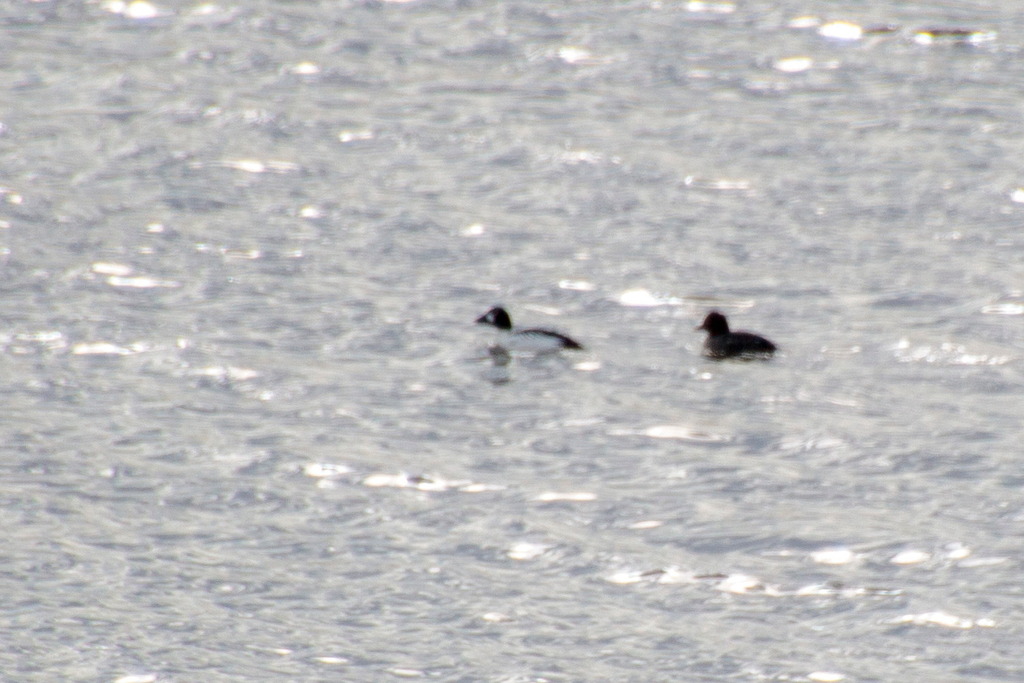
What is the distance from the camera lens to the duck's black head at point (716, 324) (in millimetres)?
17672

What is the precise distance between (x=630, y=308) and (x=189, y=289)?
4466 mm

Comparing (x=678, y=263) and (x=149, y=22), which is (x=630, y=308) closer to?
(x=678, y=263)

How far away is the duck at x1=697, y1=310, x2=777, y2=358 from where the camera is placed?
17391 mm

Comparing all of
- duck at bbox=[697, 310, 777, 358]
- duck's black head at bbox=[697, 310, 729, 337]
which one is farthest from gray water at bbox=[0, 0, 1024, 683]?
duck's black head at bbox=[697, 310, 729, 337]

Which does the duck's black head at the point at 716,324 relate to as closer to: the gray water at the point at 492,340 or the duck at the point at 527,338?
the gray water at the point at 492,340

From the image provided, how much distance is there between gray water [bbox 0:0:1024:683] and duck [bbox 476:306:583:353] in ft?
0.61

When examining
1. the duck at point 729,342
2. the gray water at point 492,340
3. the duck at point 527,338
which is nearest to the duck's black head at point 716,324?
the duck at point 729,342

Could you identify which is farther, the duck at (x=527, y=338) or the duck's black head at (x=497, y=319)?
the duck's black head at (x=497, y=319)

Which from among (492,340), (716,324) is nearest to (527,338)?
(492,340)

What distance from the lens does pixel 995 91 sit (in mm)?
27281

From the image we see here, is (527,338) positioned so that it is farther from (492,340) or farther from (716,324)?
(716,324)

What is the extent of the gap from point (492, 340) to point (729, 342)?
7.34 feet

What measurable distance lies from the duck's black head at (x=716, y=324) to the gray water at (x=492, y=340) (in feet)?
1.04

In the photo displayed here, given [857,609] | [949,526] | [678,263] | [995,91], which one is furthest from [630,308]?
[995,91]
